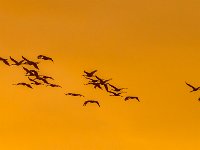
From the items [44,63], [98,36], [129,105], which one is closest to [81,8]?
[98,36]

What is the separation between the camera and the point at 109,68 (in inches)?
396

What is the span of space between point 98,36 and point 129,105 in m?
1.44

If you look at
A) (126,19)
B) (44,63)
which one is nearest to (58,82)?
(44,63)

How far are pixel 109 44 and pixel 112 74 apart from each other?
1.90ft

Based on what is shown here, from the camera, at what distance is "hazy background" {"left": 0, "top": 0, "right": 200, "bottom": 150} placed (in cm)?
994

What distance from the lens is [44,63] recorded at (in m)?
10.1

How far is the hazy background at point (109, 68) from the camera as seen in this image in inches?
391

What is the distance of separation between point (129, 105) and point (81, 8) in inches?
80.9

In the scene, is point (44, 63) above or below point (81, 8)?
below

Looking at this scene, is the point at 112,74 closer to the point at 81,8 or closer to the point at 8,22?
the point at 81,8

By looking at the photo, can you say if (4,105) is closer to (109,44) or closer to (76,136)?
(76,136)

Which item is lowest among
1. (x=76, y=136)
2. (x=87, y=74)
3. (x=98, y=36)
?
(x=76, y=136)

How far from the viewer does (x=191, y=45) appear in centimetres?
999

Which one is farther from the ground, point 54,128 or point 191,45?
point 191,45
